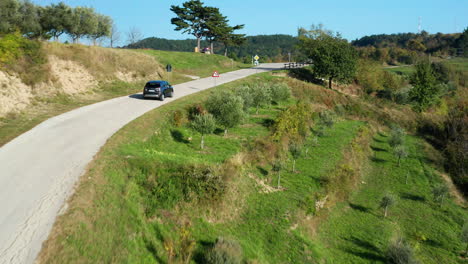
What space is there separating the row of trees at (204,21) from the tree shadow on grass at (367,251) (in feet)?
194

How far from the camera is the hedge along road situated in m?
10.1

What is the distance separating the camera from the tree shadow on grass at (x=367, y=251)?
14761 mm

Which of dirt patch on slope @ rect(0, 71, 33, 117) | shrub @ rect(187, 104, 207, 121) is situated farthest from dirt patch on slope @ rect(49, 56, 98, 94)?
shrub @ rect(187, 104, 207, 121)

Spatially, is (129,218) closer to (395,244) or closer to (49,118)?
(395,244)

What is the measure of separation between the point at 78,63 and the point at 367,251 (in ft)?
103

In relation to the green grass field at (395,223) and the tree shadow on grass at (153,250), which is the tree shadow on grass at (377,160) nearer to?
the green grass field at (395,223)

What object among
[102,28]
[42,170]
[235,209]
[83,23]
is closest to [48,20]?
[83,23]

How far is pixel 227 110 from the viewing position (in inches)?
890

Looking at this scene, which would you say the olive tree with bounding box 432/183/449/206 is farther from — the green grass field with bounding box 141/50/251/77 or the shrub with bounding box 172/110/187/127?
the green grass field with bounding box 141/50/251/77

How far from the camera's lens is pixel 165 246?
37.6 ft

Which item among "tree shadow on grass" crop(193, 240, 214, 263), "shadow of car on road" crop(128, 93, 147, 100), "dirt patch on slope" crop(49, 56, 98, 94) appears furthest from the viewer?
"shadow of car on road" crop(128, 93, 147, 100)

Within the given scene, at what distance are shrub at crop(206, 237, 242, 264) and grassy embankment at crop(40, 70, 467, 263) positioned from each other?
0.77 metres

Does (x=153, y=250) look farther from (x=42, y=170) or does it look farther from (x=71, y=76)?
(x=71, y=76)

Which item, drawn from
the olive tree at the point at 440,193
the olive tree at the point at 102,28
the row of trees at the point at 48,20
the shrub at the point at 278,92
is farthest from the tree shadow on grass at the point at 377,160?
the olive tree at the point at 102,28
